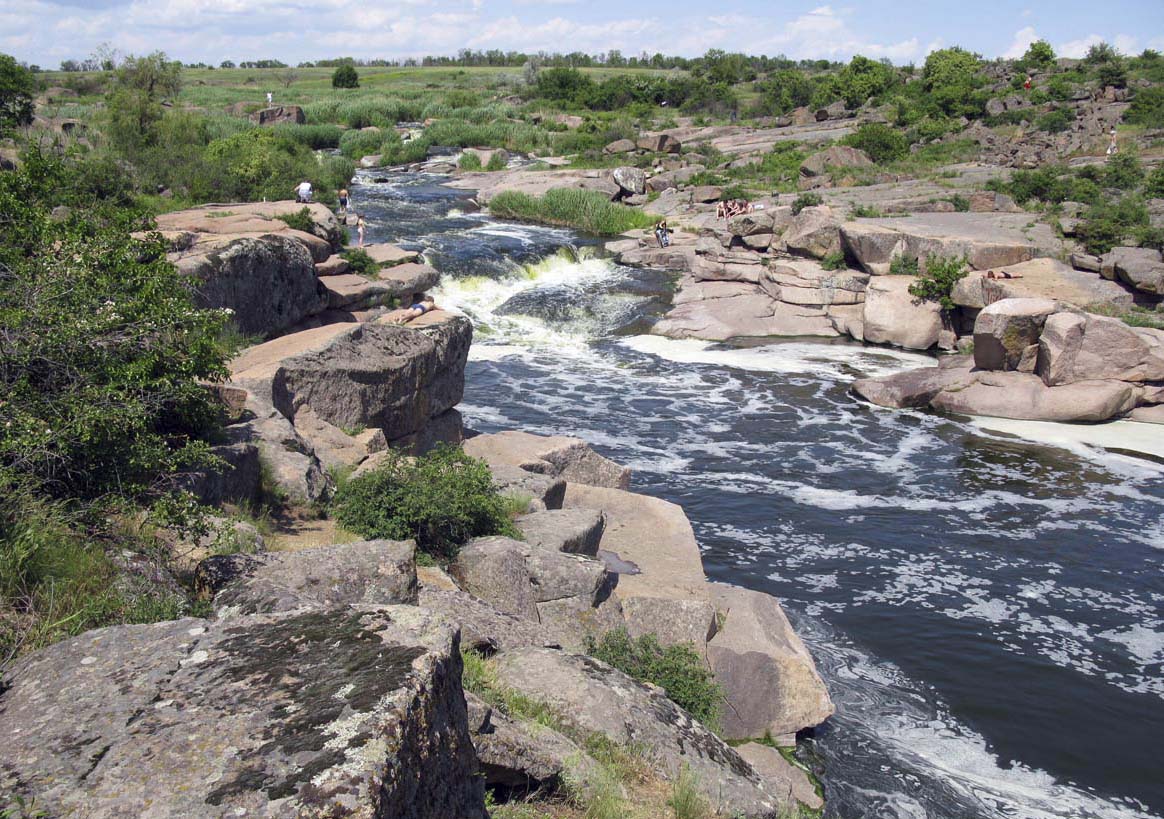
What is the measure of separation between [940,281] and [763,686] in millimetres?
19489

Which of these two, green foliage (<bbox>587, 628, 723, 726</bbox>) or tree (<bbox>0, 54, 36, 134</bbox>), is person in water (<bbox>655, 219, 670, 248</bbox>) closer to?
tree (<bbox>0, 54, 36, 134</bbox>)

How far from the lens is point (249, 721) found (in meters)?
3.38

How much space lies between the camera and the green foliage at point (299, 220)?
1838 cm

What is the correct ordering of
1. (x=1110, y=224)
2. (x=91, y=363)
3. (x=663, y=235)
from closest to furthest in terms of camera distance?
(x=91, y=363) → (x=1110, y=224) → (x=663, y=235)

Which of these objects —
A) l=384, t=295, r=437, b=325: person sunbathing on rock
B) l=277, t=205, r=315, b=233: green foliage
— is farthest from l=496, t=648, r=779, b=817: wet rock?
l=277, t=205, r=315, b=233: green foliage

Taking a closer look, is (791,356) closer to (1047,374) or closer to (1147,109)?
(1047,374)

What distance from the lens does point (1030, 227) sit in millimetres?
28375

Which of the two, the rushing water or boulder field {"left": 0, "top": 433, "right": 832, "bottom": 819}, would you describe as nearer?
boulder field {"left": 0, "top": 433, "right": 832, "bottom": 819}

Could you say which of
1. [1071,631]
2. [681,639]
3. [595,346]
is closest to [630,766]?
[681,639]

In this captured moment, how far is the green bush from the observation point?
28.8 feet

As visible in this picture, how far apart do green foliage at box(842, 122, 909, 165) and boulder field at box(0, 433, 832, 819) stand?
3975 centimetres

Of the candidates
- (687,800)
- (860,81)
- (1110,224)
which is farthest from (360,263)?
(860,81)

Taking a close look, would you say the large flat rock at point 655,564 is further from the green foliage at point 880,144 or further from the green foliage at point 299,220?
the green foliage at point 880,144

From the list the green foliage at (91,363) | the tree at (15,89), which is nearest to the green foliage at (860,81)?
the tree at (15,89)
